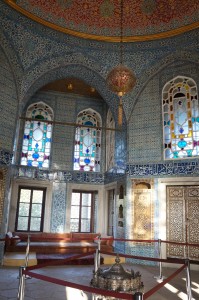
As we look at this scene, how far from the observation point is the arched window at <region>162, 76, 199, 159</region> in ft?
21.1

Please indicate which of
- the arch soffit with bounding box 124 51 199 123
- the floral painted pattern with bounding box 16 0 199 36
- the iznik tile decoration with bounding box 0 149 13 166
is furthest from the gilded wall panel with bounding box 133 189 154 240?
the floral painted pattern with bounding box 16 0 199 36

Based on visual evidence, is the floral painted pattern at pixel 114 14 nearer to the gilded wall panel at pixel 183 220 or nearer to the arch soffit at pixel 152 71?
the arch soffit at pixel 152 71

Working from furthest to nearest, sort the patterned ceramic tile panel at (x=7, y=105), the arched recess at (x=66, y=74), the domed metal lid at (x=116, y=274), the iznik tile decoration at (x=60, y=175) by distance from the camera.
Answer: the iznik tile decoration at (x=60, y=175) → the arched recess at (x=66, y=74) → the patterned ceramic tile panel at (x=7, y=105) → the domed metal lid at (x=116, y=274)

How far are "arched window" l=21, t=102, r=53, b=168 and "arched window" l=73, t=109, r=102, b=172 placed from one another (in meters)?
0.89

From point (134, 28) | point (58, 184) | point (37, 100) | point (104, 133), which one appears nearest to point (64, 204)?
point (58, 184)

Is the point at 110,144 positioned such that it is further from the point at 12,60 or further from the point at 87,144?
the point at 12,60

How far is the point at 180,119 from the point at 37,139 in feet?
13.7

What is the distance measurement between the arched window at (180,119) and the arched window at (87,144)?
2.56 m

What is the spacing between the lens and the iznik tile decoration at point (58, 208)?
7.87 meters

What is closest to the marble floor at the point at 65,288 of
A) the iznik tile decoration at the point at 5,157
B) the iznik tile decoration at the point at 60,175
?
the iznik tile decoration at the point at 5,157

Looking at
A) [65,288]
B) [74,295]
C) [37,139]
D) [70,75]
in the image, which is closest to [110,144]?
[37,139]

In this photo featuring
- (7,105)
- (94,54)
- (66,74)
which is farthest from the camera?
(66,74)

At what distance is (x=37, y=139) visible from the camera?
27.5 feet

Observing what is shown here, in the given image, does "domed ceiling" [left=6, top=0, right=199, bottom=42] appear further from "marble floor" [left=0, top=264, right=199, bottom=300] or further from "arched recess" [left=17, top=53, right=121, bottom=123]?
"marble floor" [left=0, top=264, right=199, bottom=300]
